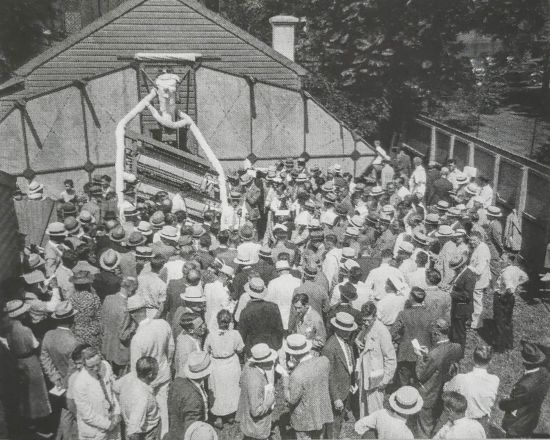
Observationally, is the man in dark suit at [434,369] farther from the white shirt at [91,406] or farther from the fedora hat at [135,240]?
the fedora hat at [135,240]

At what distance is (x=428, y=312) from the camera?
7.44 metres

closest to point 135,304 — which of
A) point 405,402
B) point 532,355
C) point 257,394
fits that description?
point 257,394

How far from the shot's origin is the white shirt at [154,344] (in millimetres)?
6660

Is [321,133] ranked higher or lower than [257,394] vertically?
higher

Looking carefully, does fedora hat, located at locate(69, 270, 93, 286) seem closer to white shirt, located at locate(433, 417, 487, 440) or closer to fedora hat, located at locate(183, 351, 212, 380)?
fedora hat, located at locate(183, 351, 212, 380)

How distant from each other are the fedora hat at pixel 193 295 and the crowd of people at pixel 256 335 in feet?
0.06

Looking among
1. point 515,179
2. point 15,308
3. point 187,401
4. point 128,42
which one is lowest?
point 187,401

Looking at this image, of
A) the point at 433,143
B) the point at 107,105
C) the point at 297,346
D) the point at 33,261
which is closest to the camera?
the point at 297,346

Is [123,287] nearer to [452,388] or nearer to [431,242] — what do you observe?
[452,388]

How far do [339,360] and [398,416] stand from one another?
1350 mm

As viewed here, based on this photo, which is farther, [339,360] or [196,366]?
[339,360]

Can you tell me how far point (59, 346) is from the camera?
650cm

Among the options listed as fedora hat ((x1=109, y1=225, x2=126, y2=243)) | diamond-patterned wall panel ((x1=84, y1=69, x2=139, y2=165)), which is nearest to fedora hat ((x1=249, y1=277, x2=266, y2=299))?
fedora hat ((x1=109, y1=225, x2=126, y2=243))

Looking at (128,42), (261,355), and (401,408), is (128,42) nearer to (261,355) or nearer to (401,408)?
(261,355)
